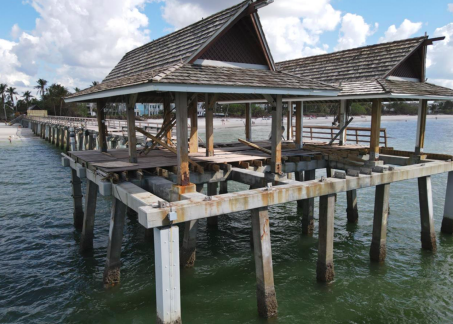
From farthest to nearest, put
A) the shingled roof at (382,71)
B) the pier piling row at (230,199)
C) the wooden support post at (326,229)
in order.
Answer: the shingled roof at (382,71), the wooden support post at (326,229), the pier piling row at (230,199)

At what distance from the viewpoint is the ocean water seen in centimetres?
839

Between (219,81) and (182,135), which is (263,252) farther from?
(219,81)

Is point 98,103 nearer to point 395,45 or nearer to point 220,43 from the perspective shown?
point 220,43

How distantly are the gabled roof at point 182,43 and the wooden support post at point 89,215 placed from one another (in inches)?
162

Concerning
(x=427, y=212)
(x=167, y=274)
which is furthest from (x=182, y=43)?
(x=427, y=212)

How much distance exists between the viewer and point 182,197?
7488 mm

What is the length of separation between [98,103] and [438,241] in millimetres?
13603

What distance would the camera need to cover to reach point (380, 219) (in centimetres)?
1010

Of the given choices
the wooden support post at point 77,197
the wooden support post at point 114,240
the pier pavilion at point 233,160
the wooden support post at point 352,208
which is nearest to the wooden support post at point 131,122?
the pier pavilion at point 233,160

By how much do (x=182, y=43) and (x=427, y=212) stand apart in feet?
31.4

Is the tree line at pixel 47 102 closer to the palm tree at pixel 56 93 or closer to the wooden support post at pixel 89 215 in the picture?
the palm tree at pixel 56 93

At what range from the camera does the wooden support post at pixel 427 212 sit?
447 inches

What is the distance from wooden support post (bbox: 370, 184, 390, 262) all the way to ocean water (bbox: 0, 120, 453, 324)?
471mm

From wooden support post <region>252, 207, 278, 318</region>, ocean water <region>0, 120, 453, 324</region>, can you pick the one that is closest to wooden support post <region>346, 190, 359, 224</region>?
ocean water <region>0, 120, 453, 324</region>
